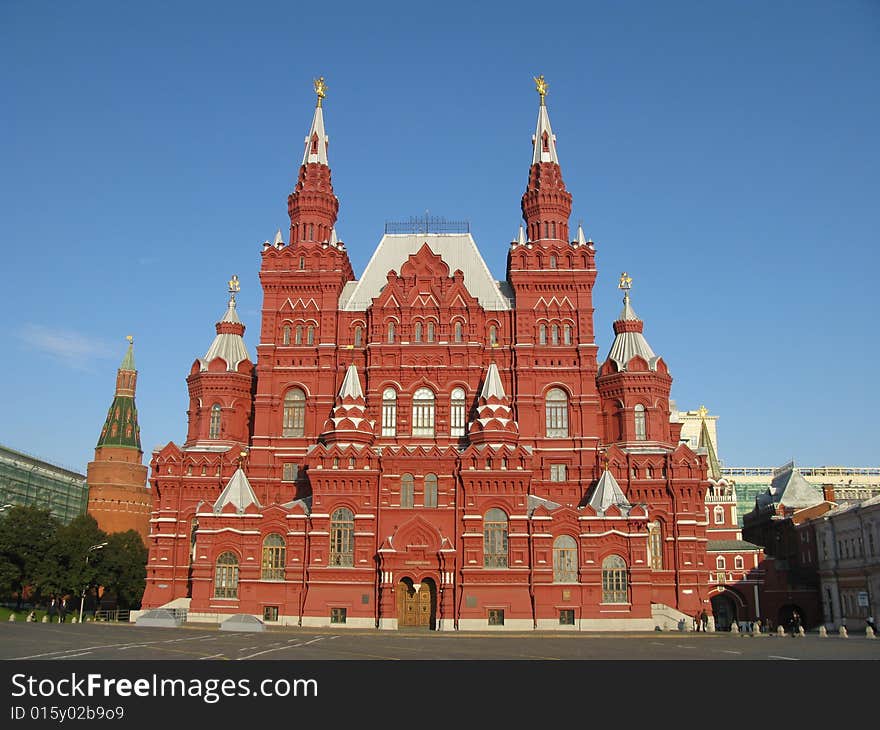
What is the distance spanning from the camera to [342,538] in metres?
59.8

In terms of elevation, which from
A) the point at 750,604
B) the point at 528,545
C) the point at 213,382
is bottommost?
the point at 750,604

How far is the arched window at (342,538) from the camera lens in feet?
195

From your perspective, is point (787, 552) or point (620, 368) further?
point (787, 552)

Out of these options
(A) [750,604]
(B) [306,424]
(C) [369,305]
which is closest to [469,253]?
(C) [369,305]

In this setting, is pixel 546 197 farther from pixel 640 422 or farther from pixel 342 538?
pixel 342 538

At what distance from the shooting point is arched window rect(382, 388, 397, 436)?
2591 inches

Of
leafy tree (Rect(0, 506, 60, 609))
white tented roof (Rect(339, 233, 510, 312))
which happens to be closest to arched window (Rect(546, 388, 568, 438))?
white tented roof (Rect(339, 233, 510, 312))

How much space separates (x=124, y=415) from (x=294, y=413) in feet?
270

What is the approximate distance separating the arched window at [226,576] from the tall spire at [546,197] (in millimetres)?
35253

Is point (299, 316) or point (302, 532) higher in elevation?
point (299, 316)

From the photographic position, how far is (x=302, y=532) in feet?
197

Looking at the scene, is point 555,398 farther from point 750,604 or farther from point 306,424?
point 750,604

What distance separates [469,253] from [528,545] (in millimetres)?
26707

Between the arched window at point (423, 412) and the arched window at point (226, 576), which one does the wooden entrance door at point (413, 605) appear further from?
the arched window at point (423, 412)
